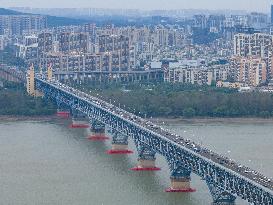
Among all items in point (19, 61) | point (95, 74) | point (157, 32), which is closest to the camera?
point (95, 74)

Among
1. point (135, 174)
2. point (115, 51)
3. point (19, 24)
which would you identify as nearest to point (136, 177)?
point (135, 174)

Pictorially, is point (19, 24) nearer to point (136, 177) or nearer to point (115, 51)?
point (115, 51)

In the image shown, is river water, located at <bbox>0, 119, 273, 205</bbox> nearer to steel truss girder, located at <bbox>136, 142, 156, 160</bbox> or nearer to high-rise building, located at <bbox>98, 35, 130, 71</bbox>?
steel truss girder, located at <bbox>136, 142, 156, 160</bbox>

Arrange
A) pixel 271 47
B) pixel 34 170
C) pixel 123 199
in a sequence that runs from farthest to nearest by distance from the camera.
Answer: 1. pixel 271 47
2. pixel 34 170
3. pixel 123 199

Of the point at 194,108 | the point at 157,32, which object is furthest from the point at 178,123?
the point at 157,32

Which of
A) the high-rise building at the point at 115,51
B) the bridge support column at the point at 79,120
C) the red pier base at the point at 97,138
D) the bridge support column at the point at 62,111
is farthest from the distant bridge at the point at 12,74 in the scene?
the red pier base at the point at 97,138

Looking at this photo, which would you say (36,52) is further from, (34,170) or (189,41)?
(34,170)

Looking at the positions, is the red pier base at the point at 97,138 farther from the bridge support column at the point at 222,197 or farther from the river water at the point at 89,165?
the bridge support column at the point at 222,197
